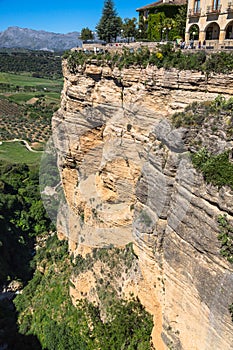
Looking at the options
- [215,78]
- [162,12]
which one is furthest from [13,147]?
Result: [215,78]

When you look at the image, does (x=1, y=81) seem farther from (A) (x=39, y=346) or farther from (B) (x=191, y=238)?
(B) (x=191, y=238)

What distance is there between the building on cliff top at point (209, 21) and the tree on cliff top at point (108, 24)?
344 inches

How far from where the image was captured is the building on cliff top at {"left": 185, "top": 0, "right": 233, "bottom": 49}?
18250mm

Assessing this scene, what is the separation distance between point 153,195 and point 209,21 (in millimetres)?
11303

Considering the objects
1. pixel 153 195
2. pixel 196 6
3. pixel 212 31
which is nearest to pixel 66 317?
pixel 153 195

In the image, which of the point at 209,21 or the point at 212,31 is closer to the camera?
the point at 209,21

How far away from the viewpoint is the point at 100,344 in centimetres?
1945

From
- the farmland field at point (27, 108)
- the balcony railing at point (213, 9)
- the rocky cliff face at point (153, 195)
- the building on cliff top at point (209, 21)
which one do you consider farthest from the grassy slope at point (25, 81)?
the balcony railing at point (213, 9)

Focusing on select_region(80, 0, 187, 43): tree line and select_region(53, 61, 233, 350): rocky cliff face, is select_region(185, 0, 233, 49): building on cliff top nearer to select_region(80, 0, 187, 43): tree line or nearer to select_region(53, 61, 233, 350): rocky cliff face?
select_region(80, 0, 187, 43): tree line

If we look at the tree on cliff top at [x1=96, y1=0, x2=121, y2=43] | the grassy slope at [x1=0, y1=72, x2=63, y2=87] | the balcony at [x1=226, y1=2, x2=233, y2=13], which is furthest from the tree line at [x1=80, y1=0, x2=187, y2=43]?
the grassy slope at [x1=0, y1=72, x2=63, y2=87]

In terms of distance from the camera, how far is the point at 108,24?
27.6m

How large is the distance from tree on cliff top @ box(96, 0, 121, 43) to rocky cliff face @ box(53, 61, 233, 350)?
6161mm

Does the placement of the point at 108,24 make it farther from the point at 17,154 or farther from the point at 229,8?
the point at 17,154

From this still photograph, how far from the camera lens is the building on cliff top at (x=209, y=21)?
1825 centimetres
